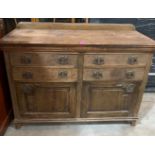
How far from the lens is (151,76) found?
2.25m

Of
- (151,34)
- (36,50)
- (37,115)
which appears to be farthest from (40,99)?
(151,34)

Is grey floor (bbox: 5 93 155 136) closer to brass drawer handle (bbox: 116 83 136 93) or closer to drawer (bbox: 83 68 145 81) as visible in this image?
brass drawer handle (bbox: 116 83 136 93)

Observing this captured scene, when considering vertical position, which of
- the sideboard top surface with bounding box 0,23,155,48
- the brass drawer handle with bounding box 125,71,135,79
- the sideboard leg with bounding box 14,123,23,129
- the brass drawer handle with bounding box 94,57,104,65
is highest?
the sideboard top surface with bounding box 0,23,155,48

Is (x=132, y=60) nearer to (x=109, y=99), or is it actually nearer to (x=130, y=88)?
(x=130, y=88)

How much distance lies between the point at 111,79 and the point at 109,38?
12.8 inches

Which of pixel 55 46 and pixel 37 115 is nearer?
pixel 55 46

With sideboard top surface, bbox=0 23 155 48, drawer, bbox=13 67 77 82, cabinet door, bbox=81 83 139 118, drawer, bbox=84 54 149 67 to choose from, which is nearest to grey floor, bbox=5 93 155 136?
cabinet door, bbox=81 83 139 118

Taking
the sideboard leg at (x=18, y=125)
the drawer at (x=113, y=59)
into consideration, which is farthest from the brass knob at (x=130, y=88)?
the sideboard leg at (x=18, y=125)

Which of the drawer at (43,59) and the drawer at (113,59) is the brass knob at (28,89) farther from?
the drawer at (113,59)

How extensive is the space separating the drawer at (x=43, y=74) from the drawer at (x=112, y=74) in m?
0.11

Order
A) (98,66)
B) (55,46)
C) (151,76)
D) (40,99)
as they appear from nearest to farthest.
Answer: (55,46) < (98,66) < (40,99) < (151,76)

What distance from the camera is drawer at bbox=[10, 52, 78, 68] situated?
133 centimetres
